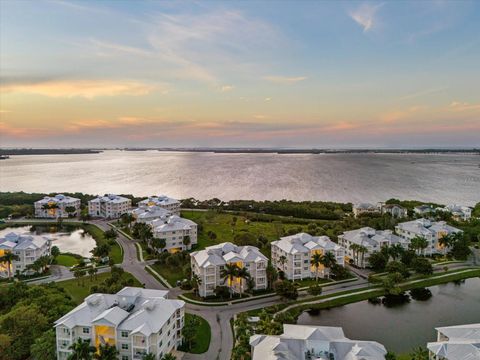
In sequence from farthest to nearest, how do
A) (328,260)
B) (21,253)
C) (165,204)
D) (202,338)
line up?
(165,204) < (21,253) < (328,260) < (202,338)

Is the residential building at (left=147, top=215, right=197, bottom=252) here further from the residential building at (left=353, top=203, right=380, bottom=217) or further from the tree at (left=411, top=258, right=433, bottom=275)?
the residential building at (left=353, top=203, right=380, bottom=217)

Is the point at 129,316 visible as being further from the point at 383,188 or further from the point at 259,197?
the point at 383,188

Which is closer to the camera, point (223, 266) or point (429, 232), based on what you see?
point (223, 266)

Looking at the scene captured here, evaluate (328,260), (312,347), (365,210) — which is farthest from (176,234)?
(365,210)

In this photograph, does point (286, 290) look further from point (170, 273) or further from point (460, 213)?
point (460, 213)

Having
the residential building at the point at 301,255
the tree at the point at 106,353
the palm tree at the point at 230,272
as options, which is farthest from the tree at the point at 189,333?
the residential building at the point at 301,255
